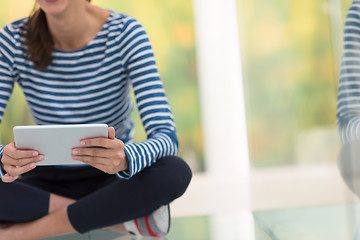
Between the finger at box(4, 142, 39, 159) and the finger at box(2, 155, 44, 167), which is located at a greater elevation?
the finger at box(4, 142, 39, 159)

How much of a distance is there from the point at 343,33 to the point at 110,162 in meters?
0.58

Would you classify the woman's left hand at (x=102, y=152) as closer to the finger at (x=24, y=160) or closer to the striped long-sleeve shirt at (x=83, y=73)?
the finger at (x=24, y=160)

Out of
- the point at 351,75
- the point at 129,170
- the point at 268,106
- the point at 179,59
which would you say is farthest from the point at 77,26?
the point at 179,59

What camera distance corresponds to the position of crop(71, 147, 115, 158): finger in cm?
129

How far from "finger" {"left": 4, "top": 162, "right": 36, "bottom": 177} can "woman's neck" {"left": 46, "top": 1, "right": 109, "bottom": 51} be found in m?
0.45

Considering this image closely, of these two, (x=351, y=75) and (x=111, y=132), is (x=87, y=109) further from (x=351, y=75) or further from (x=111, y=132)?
(x=351, y=75)

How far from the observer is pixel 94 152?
1.30 meters

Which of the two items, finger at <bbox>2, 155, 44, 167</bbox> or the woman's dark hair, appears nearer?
finger at <bbox>2, 155, 44, 167</bbox>

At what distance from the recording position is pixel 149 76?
159cm

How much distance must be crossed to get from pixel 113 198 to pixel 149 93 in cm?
29

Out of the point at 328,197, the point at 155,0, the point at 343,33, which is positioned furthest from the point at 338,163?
the point at 155,0

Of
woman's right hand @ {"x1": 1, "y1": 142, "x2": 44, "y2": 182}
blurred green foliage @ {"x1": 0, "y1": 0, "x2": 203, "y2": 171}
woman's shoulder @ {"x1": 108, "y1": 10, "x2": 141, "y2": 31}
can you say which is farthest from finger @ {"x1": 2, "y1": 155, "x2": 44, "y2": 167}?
blurred green foliage @ {"x1": 0, "y1": 0, "x2": 203, "y2": 171}

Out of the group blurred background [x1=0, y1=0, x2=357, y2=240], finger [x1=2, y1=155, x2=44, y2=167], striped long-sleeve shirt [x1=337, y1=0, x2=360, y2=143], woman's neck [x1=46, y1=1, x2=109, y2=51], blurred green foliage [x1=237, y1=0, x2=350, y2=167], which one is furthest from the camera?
blurred green foliage [x1=237, y1=0, x2=350, y2=167]

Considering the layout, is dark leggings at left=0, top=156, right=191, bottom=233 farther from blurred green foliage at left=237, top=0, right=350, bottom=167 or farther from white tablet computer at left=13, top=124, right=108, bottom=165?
blurred green foliage at left=237, top=0, right=350, bottom=167
